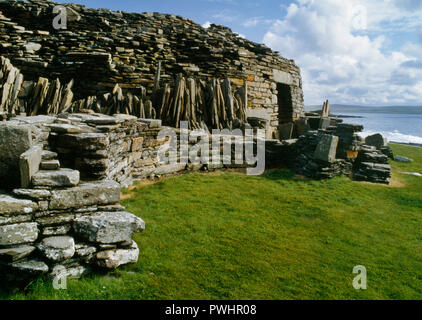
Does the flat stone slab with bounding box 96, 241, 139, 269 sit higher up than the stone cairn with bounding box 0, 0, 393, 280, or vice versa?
the stone cairn with bounding box 0, 0, 393, 280

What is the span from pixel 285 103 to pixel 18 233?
16.3 meters

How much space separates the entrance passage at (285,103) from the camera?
16.7m

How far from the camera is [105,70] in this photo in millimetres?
9461

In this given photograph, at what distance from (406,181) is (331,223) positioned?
6.92 metres

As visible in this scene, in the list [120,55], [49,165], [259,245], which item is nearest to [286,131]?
[120,55]

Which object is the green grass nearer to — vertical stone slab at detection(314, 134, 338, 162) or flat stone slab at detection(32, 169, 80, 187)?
flat stone slab at detection(32, 169, 80, 187)

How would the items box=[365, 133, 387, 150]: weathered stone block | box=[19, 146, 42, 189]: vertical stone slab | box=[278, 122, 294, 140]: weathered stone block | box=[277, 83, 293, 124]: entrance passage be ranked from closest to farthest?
box=[19, 146, 42, 189]: vertical stone slab
box=[278, 122, 294, 140]: weathered stone block
box=[365, 133, 387, 150]: weathered stone block
box=[277, 83, 293, 124]: entrance passage

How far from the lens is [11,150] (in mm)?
3467

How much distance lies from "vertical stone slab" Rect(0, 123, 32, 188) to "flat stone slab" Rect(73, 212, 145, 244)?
3.49ft

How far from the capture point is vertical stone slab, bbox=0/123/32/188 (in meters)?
3.43

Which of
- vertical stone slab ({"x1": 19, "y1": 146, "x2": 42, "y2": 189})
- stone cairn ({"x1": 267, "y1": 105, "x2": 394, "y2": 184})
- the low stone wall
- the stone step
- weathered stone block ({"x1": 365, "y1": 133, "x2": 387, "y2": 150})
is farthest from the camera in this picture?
weathered stone block ({"x1": 365, "y1": 133, "x2": 387, "y2": 150})

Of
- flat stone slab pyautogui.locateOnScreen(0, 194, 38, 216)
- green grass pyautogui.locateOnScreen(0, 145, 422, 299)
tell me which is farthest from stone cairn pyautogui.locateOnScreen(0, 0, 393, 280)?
green grass pyautogui.locateOnScreen(0, 145, 422, 299)

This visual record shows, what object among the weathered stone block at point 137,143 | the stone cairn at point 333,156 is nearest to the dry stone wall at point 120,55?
the weathered stone block at point 137,143

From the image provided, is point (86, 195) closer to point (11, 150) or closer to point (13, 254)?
point (13, 254)
